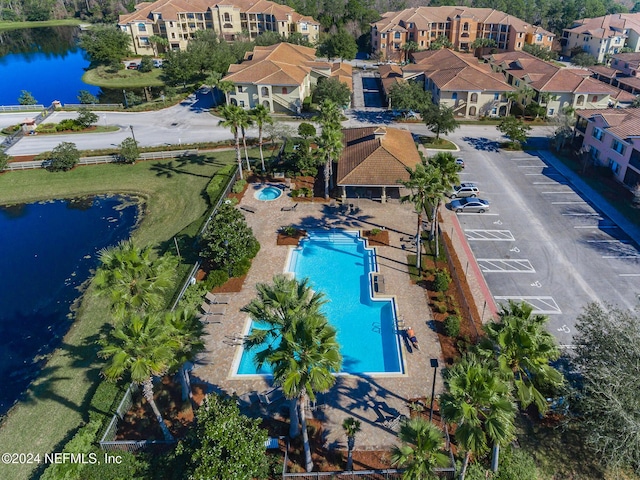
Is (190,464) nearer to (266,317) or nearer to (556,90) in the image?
(266,317)

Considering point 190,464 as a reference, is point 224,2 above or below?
above

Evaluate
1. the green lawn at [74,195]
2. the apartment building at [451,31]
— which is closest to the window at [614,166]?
the green lawn at [74,195]

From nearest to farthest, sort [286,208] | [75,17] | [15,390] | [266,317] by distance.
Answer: [266,317] → [15,390] → [286,208] → [75,17]

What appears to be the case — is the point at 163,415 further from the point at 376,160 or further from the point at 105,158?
the point at 105,158

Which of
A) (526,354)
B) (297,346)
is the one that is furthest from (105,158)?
(526,354)

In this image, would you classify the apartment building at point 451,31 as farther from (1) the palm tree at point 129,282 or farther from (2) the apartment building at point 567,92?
(1) the palm tree at point 129,282

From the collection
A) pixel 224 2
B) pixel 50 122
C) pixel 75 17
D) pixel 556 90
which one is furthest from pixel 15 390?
pixel 75 17
